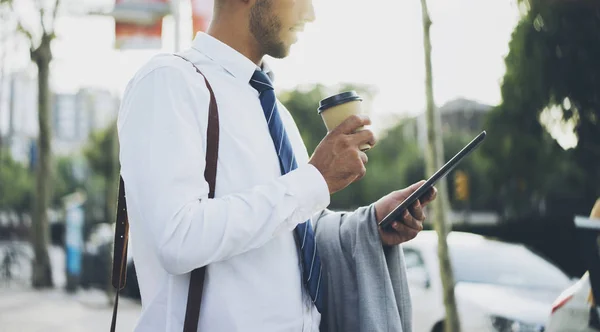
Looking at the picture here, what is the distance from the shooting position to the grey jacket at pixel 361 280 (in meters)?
1.78

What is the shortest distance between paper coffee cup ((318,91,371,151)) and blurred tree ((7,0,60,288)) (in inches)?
581

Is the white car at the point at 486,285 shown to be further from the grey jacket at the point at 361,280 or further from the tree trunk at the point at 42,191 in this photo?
the tree trunk at the point at 42,191

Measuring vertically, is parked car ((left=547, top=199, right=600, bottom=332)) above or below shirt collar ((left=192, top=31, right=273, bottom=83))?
below

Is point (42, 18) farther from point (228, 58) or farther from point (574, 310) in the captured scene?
point (228, 58)

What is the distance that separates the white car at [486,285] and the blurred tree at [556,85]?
3719mm

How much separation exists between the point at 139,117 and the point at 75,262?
15112mm

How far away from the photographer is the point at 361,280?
5.93 ft

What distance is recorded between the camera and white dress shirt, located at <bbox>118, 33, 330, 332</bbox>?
1441 mm

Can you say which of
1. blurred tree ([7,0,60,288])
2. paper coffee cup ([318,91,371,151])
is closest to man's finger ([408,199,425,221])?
paper coffee cup ([318,91,371,151])

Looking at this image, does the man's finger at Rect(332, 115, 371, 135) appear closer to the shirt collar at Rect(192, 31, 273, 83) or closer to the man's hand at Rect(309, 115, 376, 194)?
the man's hand at Rect(309, 115, 376, 194)

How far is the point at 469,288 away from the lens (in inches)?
289

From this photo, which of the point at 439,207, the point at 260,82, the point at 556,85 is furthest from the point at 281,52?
the point at 556,85

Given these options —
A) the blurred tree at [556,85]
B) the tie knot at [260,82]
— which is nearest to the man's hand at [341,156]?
the tie knot at [260,82]

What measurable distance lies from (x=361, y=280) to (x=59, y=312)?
36.3 ft
